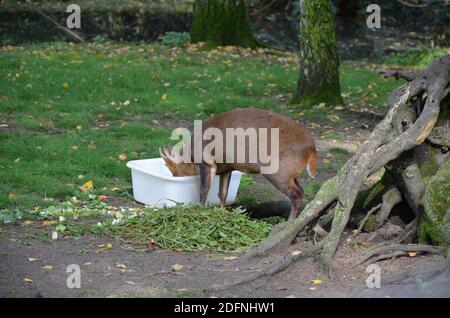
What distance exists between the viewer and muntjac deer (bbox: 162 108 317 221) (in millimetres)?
7336

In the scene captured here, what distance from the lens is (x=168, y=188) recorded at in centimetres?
791

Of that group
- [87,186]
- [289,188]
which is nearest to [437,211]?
[289,188]

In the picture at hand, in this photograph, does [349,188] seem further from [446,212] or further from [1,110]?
[1,110]

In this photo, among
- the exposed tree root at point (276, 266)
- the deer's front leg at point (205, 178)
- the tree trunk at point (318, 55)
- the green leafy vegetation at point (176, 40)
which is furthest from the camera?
the green leafy vegetation at point (176, 40)

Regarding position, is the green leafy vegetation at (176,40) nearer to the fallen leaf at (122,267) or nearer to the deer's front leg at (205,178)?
the deer's front leg at (205,178)

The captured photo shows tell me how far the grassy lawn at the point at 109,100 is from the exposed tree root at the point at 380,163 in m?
2.55

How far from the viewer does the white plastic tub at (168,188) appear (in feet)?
26.0

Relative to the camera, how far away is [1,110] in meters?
11.7

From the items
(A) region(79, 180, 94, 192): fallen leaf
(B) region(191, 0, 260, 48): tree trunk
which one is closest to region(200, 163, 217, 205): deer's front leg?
(A) region(79, 180, 94, 192): fallen leaf

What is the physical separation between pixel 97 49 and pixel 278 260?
38.3 ft

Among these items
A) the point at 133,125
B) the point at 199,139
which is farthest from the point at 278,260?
the point at 133,125

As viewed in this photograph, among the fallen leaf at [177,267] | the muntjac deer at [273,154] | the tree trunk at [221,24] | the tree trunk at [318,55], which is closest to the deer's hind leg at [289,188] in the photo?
the muntjac deer at [273,154]

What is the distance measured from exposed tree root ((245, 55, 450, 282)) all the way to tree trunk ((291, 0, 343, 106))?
203 inches

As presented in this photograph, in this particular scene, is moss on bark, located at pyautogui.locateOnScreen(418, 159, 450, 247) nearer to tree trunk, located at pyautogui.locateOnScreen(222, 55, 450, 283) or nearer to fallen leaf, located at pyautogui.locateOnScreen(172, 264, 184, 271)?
tree trunk, located at pyautogui.locateOnScreen(222, 55, 450, 283)
